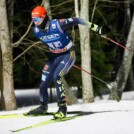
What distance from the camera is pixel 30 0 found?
55.1 ft

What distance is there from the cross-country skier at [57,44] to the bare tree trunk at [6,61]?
3.19 m

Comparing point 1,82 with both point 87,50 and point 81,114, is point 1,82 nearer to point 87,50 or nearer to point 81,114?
point 87,50

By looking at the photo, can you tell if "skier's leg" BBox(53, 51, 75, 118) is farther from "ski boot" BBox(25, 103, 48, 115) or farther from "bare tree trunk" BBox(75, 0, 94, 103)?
"bare tree trunk" BBox(75, 0, 94, 103)

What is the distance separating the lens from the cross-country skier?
684 cm

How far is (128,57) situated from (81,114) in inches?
211

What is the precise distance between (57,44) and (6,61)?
11.9ft

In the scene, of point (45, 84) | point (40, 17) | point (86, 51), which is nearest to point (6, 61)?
point (86, 51)

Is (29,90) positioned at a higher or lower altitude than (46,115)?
lower

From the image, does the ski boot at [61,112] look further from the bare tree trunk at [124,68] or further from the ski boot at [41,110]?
the bare tree trunk at [124,68]

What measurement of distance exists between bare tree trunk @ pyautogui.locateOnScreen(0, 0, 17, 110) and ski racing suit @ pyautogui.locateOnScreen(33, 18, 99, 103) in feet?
10.6

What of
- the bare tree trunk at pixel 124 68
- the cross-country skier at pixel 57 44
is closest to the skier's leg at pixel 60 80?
the cross-country skier at pixel 57 44

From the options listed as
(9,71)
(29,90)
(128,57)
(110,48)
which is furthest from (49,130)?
(29,90)

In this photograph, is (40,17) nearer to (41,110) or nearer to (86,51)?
(41,110)

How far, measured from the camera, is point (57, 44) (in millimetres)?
6984
